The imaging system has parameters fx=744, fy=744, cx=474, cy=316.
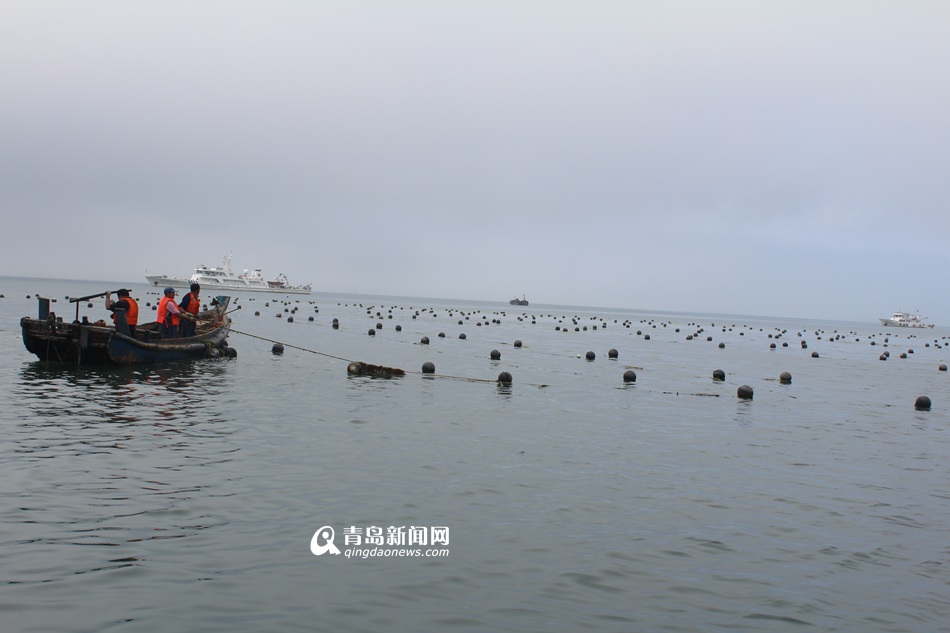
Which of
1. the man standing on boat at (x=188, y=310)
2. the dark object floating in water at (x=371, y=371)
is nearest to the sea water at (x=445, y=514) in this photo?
the dark object floating in water at (x=371, y=371)

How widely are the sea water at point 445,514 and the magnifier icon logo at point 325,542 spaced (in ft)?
0.13

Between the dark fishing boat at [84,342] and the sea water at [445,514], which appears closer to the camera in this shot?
the sea water at [445,514]

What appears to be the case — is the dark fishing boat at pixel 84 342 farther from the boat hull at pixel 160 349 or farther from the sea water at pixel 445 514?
the sea water at pixel 445 514

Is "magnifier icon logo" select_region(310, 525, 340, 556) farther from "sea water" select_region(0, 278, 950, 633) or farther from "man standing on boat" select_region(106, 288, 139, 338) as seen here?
"man standing on boat" select_region(106, 288, 139, 338)

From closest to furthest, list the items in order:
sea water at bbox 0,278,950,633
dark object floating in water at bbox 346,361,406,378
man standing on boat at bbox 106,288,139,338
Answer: sea water at bbox 0,278,950,633 < man standing on boat at bbox 106,288,139,338 < dark object floating in water at bbox 346,361,406,378

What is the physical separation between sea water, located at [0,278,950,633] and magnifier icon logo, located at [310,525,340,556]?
4cm

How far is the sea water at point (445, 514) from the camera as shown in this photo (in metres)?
7.38

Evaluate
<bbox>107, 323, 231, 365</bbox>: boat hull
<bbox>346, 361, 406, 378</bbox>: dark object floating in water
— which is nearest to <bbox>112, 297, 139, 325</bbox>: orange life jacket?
<bbox>107, 323, 231, 365</bbox>: boat hull

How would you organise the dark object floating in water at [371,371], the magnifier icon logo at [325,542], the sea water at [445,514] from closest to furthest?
the sea water at [445,514], the magnifier icon logo at [325,542], the dark object floating in water at [371,371]

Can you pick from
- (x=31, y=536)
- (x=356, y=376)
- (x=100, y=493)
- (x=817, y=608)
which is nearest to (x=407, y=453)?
(x=100, y=493)

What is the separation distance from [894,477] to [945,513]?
2719 mm

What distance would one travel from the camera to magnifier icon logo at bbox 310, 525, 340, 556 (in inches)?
341

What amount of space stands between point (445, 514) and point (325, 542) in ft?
6.58

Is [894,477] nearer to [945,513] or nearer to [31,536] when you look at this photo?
[945,513]
